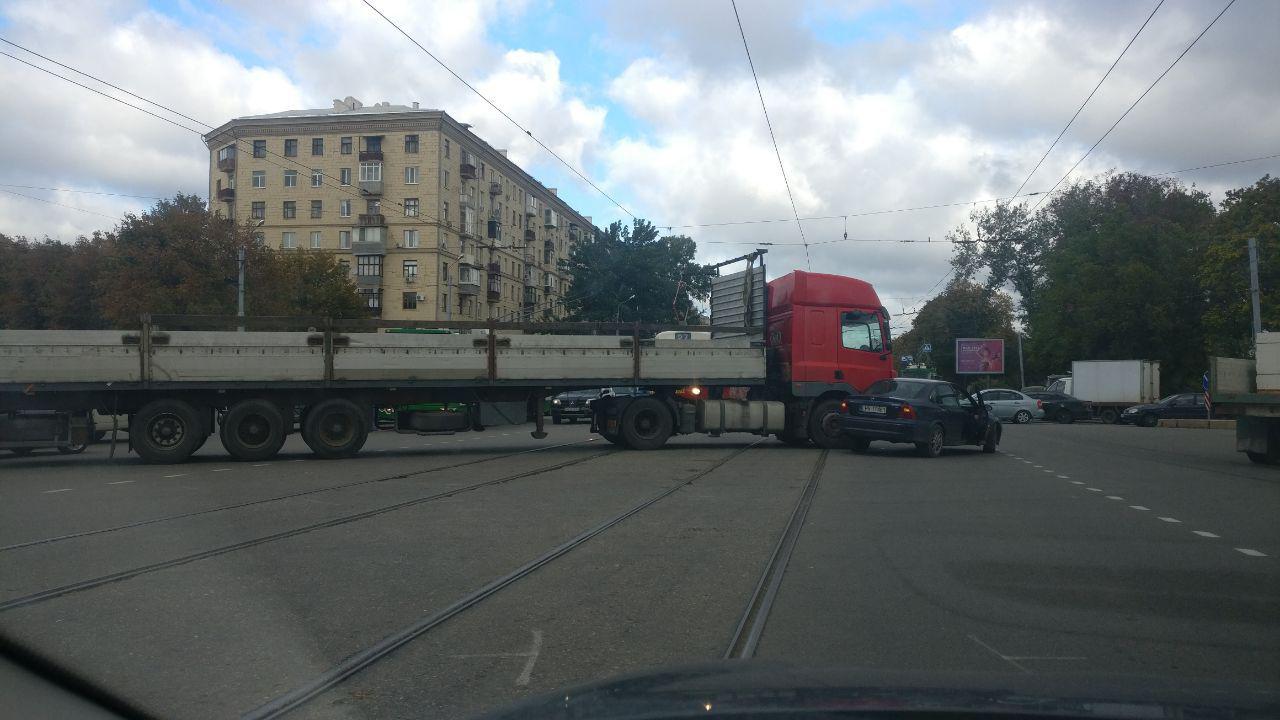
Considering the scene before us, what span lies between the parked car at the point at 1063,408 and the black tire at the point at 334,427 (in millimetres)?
34655

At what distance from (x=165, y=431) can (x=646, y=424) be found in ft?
29.0

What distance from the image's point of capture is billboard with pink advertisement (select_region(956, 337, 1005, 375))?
64500 millimetres

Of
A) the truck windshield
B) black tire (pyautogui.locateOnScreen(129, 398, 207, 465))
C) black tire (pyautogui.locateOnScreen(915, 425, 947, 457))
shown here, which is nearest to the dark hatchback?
black tire (pyautogui.locateOnScreen(915, 425, 947, 457))

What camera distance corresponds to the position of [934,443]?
18531mm

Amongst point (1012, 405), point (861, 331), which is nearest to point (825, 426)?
point (861, 331)

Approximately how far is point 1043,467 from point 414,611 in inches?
528

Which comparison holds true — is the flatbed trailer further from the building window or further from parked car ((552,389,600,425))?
the building window

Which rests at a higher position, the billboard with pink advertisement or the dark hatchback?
the billboard with pink advertisement

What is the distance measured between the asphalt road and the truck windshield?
274 inches

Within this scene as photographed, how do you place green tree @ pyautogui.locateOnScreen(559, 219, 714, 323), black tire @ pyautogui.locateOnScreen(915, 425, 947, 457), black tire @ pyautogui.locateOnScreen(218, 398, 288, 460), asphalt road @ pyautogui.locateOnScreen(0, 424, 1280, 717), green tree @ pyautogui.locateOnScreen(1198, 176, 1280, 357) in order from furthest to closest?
green tree @ pyautogui.locateOnScreen(559, 219, 714, 323) < green tree @ pyautogui.locateOnScreen(1198, 176, 1280, 357) < black tire @ pyautogui.locateOnScreen(915, 425, 947, 457) < black tire @ pyautogui.locateOnScreen(218, 398, 288, 460) < asphalt road @ pyautogui.locateOnScreen(0, 424, 1280, 717)

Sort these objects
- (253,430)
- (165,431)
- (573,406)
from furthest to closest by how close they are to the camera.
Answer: (573,406), (253,430), (165,431)

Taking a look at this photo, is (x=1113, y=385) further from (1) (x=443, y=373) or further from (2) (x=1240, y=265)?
(1) (x=443, y=373)

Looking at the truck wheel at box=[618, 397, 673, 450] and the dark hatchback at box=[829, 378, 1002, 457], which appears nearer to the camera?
the dark hatchback at box=[829, 378, 1002, 457]

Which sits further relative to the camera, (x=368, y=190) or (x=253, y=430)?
(x=368, y=190)
